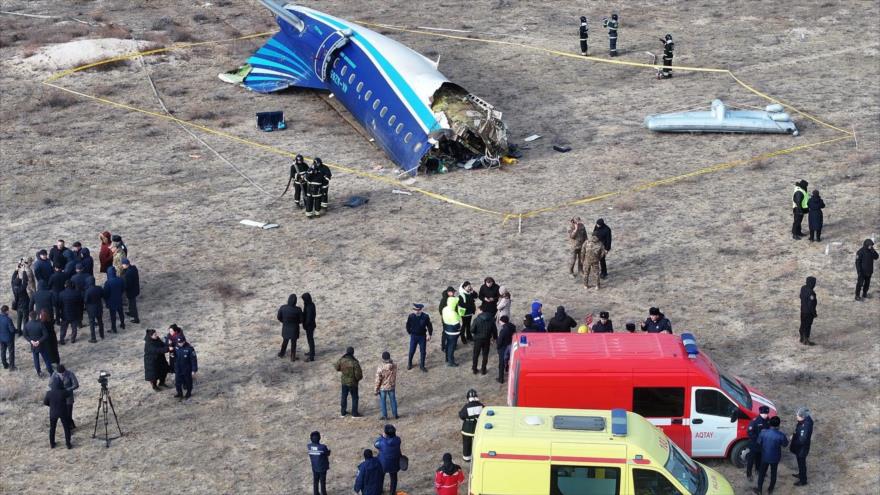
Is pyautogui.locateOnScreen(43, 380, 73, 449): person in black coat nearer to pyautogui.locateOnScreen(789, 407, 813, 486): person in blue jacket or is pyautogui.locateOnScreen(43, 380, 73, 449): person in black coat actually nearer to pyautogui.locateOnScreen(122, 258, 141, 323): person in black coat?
pyautogui.locateOnScreen(122, 258, 141, 323): person in black coat

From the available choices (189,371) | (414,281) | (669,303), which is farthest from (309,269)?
(669,303)

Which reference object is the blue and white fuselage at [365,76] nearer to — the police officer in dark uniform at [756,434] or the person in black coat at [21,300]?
the person in black coat at [21,300]

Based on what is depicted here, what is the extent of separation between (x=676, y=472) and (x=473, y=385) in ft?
24.1

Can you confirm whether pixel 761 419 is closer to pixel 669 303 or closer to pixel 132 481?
pixel 669 303

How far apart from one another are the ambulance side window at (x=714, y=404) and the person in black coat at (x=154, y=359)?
1097cm

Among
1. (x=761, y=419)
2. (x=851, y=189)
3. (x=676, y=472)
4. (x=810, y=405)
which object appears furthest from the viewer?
(x=851, y=189)

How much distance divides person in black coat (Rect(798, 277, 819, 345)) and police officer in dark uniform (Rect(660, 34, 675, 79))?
17978 millimetres

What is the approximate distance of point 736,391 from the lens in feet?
80.1

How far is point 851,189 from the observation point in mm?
36781

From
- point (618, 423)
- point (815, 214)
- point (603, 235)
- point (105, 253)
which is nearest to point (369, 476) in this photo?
point (618, 423)

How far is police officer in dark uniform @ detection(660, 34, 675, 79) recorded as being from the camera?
4481cm

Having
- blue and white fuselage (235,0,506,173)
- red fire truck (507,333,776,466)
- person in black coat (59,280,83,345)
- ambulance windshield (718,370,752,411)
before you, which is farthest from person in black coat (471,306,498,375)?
blue and white fuselage (235,0,506,173)

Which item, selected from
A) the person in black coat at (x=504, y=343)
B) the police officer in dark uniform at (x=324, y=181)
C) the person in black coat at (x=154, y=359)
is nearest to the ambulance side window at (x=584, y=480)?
the person in black coat at (x=504, y=343)

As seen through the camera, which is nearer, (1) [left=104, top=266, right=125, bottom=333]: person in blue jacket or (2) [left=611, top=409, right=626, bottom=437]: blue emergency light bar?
(2) [left=611, top=409, right=626, bottom=437]: blue emergency light bar
